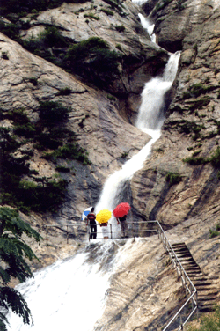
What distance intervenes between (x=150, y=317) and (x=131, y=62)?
30406 millimetres

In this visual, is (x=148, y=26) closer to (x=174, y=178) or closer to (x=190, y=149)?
(x=190, y=149)

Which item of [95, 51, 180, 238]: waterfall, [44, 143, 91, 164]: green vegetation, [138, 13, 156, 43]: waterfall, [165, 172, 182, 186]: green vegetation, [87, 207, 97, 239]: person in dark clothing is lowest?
[87, 207, 97, 239]: person in dark clothing

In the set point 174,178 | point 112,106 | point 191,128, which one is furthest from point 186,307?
point 112,106

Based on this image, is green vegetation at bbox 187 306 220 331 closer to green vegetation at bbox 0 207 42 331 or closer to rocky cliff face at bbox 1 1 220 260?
green vegetation at bbox 0 207 42 331

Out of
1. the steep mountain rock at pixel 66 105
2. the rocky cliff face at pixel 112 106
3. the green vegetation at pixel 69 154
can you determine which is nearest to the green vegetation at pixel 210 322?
the rocky cliff face at pixel 112 106

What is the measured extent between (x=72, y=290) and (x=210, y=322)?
776cm

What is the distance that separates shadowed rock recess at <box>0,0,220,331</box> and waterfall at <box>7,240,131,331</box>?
0.91 metres

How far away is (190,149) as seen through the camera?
2114 centimetres

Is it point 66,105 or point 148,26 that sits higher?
point 148,26

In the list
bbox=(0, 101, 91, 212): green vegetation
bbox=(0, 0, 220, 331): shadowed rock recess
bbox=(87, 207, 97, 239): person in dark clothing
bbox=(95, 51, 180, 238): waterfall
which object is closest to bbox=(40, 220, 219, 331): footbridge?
bbox=(0, 0, 220, 331): shadowed rock recess

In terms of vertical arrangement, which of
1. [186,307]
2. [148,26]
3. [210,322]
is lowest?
[210,322]

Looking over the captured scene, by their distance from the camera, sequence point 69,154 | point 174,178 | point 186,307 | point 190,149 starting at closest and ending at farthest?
point 186,307 → point 174,178 → point 190,149 → point 69,154

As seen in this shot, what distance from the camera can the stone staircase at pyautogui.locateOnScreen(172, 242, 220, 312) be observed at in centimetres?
959

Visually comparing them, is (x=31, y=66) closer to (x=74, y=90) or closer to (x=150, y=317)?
(x=74, y=90)
